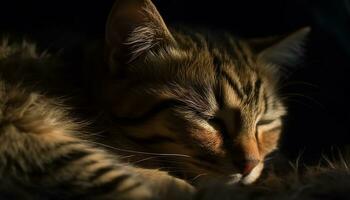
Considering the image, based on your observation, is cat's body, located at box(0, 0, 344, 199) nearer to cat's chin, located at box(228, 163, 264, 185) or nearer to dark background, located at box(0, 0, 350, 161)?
cat's chin, located at box(228, 163, 264, 185)

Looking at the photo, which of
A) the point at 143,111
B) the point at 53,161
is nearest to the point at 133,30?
the point at 143,111

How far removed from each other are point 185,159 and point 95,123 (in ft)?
0.81

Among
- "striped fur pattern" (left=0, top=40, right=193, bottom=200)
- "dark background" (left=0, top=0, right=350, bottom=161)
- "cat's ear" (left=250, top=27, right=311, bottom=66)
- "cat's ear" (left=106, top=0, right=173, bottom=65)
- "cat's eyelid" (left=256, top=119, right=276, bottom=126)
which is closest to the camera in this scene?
"striped fur pattern" (left=0, top=40, right=193, bottom=200)

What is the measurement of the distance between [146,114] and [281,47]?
561 mm

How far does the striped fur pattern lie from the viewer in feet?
3.59

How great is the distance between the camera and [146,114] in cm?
134

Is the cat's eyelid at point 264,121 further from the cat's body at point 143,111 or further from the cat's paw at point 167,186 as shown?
the cat's paw at point 167,186

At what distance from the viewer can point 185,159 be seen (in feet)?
4.31

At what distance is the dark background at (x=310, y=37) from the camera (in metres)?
1.79

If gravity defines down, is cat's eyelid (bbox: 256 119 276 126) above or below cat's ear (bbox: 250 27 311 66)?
below

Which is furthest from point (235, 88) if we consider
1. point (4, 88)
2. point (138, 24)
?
point (4, 88)

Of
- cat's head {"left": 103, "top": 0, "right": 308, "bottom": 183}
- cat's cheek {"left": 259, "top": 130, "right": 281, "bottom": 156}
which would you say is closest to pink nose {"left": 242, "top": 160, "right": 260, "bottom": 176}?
cat's head {"left": 103, "top": 0, "right": 308, "bottom": 183}

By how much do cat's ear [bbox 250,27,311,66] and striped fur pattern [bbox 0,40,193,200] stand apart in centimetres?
56

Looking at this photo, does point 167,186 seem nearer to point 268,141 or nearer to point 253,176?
point 253,176
